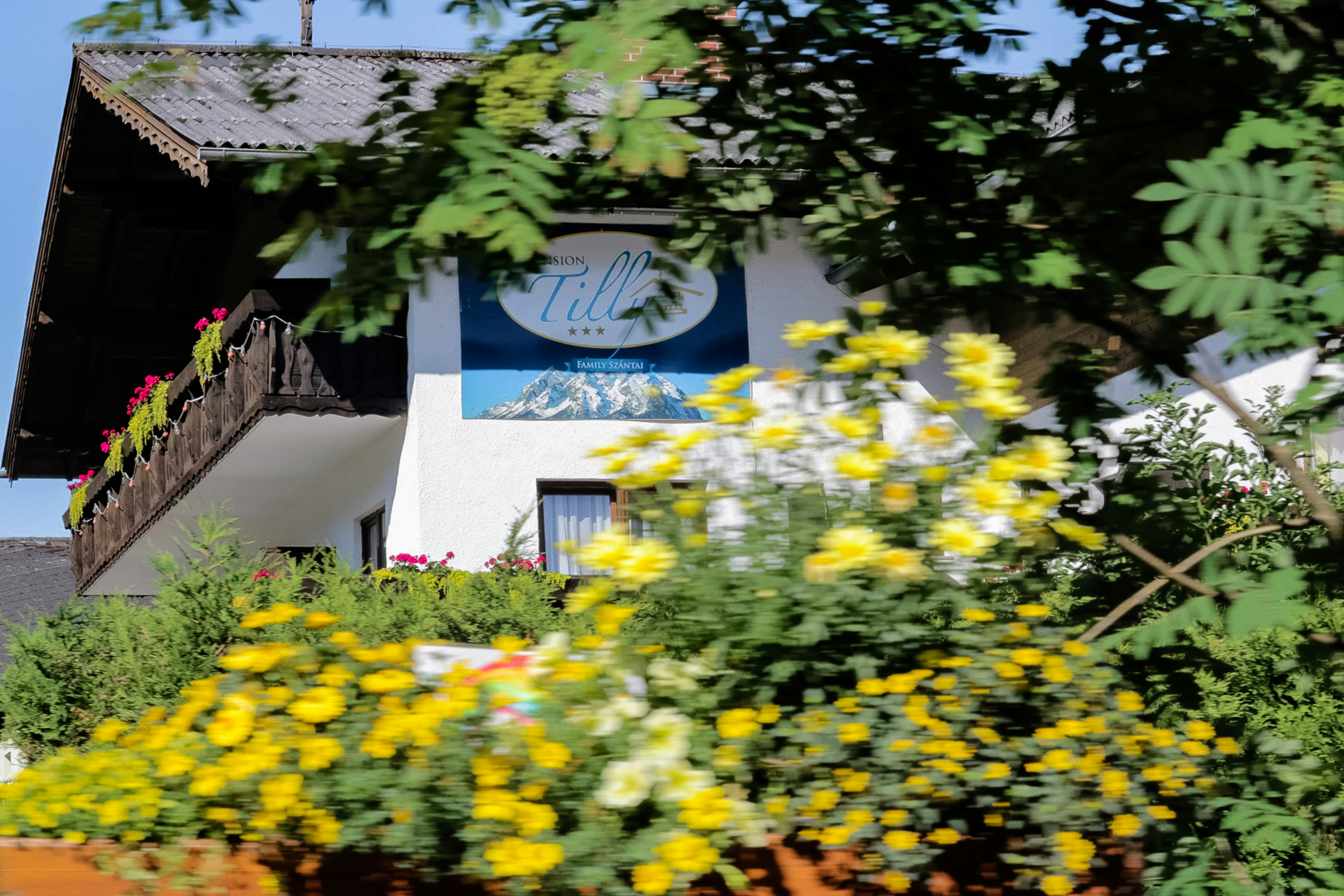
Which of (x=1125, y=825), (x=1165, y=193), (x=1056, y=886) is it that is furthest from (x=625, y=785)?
(x=1165, y=193)

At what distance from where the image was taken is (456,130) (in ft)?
9.51

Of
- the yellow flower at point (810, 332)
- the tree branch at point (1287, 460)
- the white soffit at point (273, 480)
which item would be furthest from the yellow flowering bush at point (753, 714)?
the white soffit at point (273, 480)

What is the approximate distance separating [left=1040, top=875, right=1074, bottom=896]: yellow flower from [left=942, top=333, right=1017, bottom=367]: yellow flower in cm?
108

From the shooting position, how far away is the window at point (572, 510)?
13297 mm

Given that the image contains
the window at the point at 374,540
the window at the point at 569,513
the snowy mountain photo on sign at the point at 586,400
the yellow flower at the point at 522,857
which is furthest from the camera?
the window at the point at 374,540

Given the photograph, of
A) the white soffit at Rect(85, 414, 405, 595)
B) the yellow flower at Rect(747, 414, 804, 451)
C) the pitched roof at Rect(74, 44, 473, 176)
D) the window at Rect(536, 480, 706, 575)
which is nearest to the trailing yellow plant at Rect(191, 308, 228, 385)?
the white soffit at Rect(85, 414, 405, 595)

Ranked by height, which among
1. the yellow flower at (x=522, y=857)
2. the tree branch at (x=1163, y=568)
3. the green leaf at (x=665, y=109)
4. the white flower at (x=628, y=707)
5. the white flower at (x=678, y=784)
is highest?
the green leaf at (x=665, y=109)

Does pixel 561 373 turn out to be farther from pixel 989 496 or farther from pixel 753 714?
pixel 753 714

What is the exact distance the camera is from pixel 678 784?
2.68 meters

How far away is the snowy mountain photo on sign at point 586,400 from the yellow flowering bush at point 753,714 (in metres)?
10.00

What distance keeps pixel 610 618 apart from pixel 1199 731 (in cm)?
131

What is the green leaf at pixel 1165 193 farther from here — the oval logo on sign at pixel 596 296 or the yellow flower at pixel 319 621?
the oval logo on sign at pixel 596 296

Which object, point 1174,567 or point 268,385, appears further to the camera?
point 268,385

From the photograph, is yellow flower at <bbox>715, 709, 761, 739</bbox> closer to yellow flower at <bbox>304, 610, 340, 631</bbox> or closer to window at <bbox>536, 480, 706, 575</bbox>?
yellow flower at <bbox>304, 610, 340, 631</bbox>
